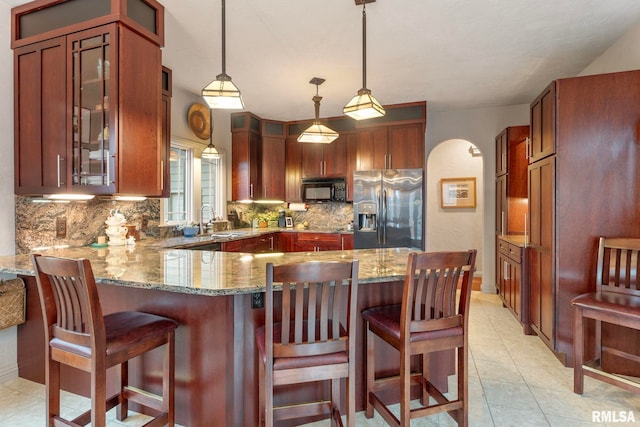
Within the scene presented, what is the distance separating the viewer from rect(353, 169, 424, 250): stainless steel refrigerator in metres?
4.69

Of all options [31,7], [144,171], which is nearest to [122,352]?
[144,171]

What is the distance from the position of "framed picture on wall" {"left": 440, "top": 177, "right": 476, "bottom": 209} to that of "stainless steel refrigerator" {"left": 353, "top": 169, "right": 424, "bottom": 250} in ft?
6.95

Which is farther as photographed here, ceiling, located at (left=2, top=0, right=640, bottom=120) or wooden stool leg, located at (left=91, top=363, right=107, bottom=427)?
ceiling, located at (left=2, top=0, right=640, bottom=120)

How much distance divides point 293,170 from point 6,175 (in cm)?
384

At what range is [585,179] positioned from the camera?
103 inches

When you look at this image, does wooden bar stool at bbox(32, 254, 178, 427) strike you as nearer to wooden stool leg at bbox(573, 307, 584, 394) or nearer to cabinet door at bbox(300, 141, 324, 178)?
wooden stool leg at bbox(573, 307, 584, 394)

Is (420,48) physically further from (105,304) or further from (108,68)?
(105,304)

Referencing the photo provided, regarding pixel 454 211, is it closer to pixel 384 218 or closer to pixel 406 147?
pixel 406 147

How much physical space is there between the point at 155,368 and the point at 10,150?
1.99 meters

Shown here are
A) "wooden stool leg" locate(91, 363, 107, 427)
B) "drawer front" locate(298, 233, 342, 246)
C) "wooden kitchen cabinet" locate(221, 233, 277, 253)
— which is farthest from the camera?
"drawer front" locate(298, 233, 342, 246)

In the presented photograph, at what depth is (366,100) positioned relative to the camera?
229cm

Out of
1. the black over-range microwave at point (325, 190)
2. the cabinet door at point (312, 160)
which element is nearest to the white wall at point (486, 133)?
the black over-range microwave at point (325, 190)

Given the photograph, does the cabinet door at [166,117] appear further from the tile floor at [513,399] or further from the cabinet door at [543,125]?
the cabinet door at [543,125]

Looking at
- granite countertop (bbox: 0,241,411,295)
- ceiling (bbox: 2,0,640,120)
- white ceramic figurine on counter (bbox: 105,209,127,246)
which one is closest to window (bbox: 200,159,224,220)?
ceiling (bbox: 2,0,640,120)
